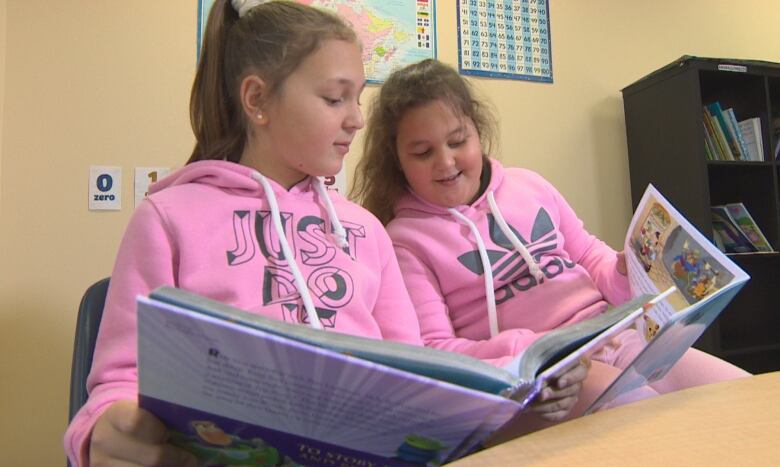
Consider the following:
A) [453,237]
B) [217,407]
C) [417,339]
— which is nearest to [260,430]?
[217,407]

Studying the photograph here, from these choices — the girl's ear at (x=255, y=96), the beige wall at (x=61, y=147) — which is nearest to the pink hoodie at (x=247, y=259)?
the girl's ear at (x=255, y=96)

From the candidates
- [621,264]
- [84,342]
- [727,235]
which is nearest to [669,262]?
[621,264]

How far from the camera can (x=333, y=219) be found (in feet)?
2.78

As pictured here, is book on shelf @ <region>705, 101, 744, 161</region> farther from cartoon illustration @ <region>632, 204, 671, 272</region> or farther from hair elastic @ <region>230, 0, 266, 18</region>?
hair elastic @ <region>230, 0, 266, 18</region>

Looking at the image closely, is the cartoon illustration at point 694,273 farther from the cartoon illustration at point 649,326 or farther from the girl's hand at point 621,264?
the girl's hand at point 621,264

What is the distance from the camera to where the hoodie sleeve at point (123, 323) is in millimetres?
521

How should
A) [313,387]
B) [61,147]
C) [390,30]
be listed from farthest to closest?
[390,30] < [61,147] < [313,387]

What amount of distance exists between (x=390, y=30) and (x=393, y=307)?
1189mm

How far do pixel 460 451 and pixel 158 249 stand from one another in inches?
18.8

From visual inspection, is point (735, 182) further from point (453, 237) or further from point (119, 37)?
point (119, 37)

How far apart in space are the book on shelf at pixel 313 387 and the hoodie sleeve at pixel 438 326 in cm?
43

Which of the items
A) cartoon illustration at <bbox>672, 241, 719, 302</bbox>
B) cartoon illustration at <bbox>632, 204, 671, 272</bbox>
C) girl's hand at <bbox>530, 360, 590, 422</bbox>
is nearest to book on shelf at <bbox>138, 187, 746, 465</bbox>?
girl's hand at <bbox>530, 360, 590, 422</bbox>

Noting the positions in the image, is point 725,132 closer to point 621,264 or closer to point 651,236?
point 621,264

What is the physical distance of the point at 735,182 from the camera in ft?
6.35
